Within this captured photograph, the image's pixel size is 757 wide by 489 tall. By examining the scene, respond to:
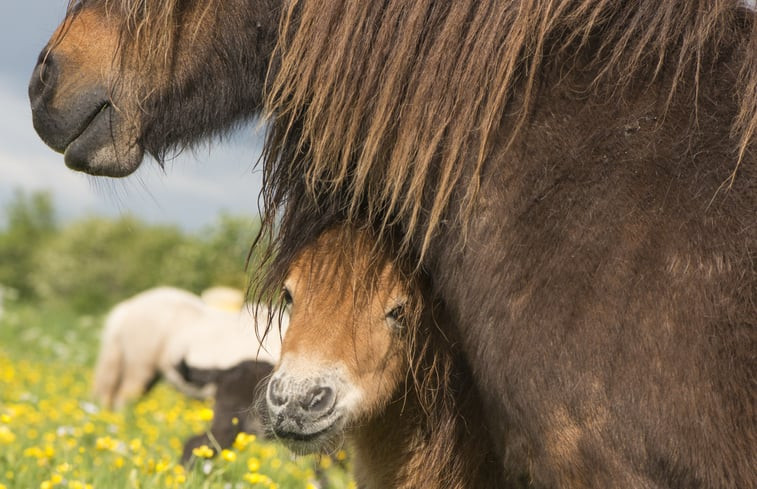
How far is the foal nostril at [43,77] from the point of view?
2.13 metres

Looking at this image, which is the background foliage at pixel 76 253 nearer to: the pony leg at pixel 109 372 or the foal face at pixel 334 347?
the pony leg at pixel 109 372

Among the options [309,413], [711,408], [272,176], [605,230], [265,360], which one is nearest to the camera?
[711,408]

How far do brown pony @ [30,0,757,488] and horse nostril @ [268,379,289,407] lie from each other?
0.62 metres

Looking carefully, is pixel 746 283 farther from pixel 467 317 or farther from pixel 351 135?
pixel 351 135

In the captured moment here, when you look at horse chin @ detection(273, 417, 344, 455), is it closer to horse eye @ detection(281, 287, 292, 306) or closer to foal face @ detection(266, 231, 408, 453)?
foal face @ detection(266, 231, 408, 453)

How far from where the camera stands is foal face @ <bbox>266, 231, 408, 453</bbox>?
8.09 feet

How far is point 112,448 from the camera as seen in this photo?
3824mm

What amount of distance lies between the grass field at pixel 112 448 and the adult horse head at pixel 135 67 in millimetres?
1247

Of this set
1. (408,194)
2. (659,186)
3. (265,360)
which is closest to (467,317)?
(408,194)

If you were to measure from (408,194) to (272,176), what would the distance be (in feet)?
1.77

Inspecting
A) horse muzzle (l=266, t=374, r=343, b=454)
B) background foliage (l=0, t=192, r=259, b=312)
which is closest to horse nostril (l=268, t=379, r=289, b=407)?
horse muzzle (l=266, t=374, r=343, b=454)

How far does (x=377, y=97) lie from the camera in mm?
1941

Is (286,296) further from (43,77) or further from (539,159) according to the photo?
(539,159)

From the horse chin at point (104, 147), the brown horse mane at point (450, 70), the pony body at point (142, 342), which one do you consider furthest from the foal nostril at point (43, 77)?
the pony body at point (142, 342)
